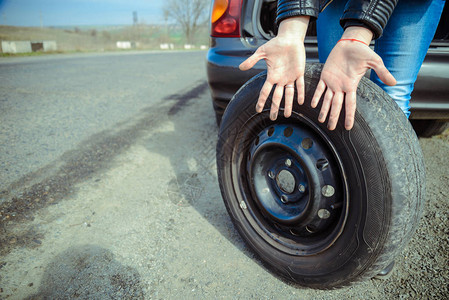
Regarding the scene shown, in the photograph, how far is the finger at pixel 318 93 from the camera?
0.93m

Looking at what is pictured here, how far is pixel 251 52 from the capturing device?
1.91 metres

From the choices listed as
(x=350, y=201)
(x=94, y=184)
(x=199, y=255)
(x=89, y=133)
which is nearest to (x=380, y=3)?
(x=350, y=201)

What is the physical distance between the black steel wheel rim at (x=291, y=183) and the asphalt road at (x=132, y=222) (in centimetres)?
25

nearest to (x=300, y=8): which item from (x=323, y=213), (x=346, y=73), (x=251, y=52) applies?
(x=346, y=73)

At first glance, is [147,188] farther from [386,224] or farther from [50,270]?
[386,224]

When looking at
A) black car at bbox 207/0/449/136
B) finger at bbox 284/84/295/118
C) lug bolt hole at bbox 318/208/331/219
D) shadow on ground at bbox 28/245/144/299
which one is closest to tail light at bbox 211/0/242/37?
black car at bbox 207/0/449/136

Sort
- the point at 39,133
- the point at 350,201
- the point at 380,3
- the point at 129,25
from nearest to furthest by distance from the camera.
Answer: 1. the point at 380,3
2. the point at 350,201
3. the point at 39,133
4. the point at 129,25

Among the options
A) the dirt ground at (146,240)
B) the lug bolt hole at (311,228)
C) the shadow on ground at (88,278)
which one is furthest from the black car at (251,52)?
the shadow on ground at (88,278)

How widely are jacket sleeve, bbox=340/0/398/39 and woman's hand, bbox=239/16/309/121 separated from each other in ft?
0.55

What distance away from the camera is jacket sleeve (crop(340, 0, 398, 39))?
86 centimetres

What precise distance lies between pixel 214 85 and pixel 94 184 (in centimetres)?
124

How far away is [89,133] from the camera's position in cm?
310

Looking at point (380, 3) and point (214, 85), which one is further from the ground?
point (380, 3)

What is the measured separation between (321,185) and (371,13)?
64 centimetres
